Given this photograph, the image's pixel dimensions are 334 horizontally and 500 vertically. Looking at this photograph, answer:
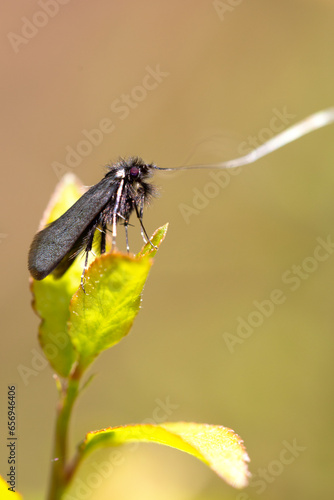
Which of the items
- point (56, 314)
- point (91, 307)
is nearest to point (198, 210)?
point (56, 314)

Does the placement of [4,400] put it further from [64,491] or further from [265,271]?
[64,491]

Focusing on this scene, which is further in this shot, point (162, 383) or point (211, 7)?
point (211, 7)

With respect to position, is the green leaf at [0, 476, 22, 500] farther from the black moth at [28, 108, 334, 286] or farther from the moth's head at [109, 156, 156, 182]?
the moth's head at [109, 156, 156, 182]

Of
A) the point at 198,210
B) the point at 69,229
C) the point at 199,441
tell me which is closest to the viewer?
the point at 199,441

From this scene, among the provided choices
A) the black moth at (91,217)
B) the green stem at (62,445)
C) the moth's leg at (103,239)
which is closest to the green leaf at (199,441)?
the green stem at (62,445)

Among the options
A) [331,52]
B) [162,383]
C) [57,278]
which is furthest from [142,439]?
[331,52]

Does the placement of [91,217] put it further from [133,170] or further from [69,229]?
[133,170]
